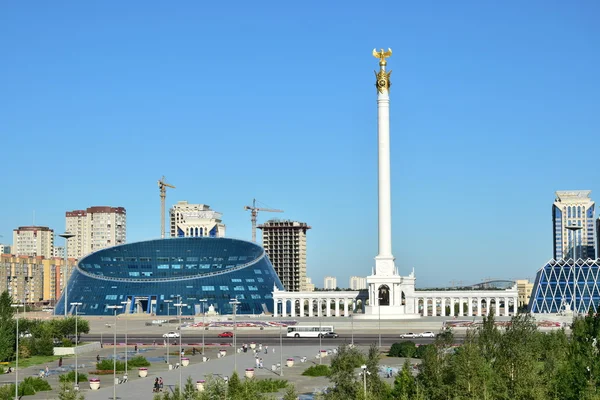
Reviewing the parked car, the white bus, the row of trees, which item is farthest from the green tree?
the white bus

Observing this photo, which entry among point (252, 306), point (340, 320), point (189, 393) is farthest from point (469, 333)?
point (252, 306)

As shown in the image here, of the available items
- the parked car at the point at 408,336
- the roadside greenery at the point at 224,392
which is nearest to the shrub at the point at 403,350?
the parked car at the point at 408,336

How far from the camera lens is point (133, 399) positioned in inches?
2045

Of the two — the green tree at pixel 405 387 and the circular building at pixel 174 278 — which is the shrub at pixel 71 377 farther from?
the circular building at pixel 174 278

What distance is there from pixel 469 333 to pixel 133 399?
18.1m

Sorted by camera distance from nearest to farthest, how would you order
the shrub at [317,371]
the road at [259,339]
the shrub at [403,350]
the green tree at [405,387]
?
the green tree at [405,387], the shrub at [317,371], the shrub at [403,350], the road at [259,339]

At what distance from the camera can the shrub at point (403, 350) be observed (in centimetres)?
7488

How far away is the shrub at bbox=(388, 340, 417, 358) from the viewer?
7488cm

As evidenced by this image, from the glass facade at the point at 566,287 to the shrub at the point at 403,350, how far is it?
55.1 metres

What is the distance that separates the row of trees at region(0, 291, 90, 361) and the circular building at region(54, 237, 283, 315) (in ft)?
144

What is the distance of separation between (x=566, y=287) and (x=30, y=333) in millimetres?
70643

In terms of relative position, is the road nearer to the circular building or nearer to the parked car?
the parked car

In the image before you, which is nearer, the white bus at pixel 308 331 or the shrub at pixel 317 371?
the shrub at pixel 317 371

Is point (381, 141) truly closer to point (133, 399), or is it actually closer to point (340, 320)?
point (340, 320)
